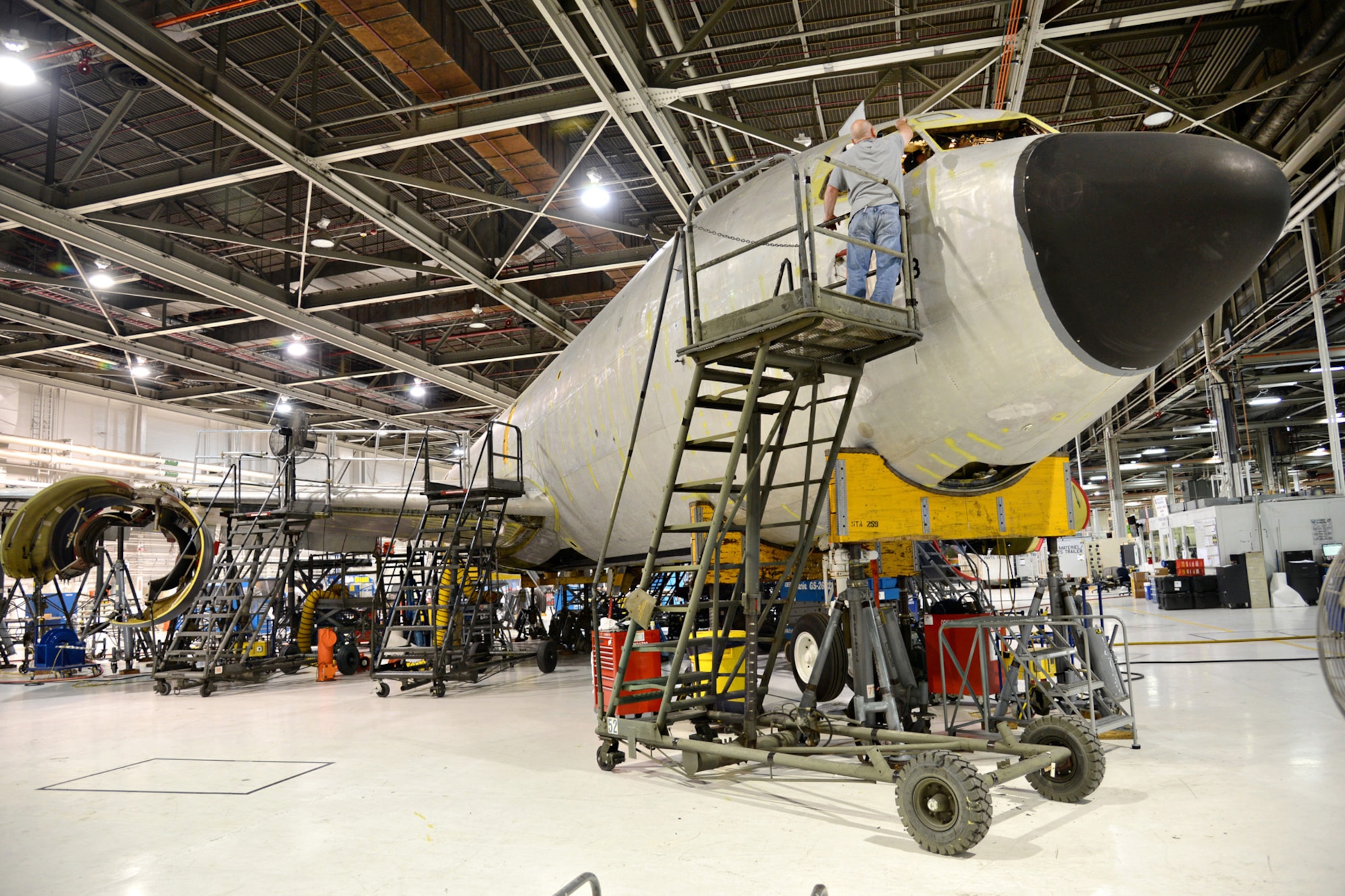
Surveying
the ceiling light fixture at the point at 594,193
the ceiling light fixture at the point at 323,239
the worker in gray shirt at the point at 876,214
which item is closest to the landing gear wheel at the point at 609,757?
the worker in gray shirt at the point at 876,214

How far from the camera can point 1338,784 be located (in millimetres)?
5168

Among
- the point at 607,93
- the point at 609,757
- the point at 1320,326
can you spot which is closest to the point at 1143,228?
the point at 609,757

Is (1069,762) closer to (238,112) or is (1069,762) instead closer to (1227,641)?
(1227,641)

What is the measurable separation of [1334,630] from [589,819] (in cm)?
385

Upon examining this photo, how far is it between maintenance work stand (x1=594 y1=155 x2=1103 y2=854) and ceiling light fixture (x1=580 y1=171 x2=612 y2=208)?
9275 millimetres

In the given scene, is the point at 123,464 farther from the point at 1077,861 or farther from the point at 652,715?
the point at 1077,861

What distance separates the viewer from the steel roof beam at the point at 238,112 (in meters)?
11.0

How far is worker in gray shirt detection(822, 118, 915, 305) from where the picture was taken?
5.38 m

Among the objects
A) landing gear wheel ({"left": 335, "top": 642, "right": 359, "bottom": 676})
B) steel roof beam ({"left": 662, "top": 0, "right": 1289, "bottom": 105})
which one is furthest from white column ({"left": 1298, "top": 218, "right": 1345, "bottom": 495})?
landing gear wheel ({"left": 335, "top": 642, "right": 359, "bottom": 676})

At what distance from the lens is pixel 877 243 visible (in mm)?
5473

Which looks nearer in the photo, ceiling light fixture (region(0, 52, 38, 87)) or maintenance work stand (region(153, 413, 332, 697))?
ceiling light fixture (region(0, 52, 38, 87))

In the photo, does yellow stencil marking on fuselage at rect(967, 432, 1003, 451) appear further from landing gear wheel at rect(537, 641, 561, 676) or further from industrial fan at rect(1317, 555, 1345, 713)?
landing gear wheel at rect(537, 641, 561, 676)

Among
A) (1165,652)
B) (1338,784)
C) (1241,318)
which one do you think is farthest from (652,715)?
(1241,318)

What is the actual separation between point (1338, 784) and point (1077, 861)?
2.49 meters
